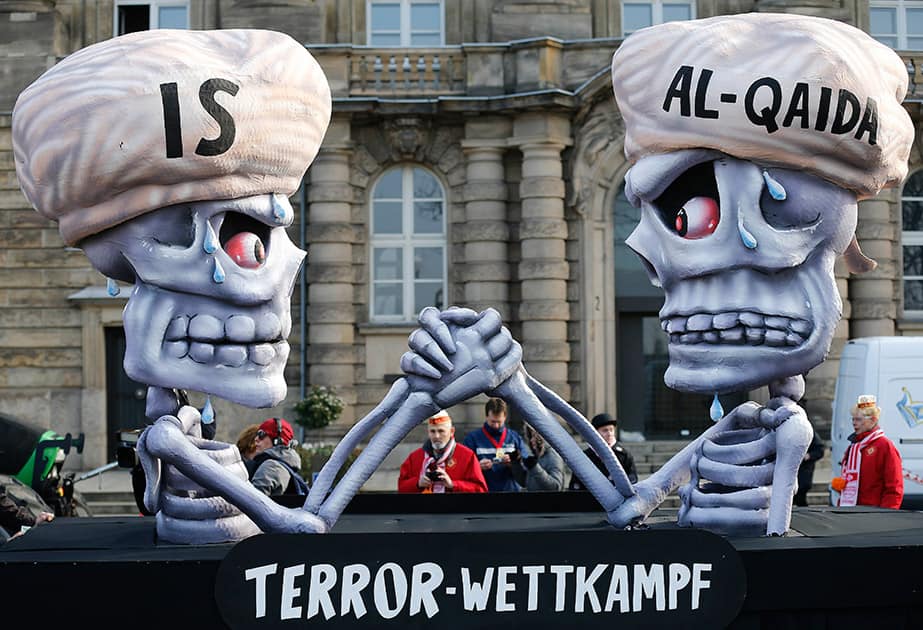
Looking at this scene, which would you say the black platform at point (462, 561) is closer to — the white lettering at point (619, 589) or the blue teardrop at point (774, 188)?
the white lettering at point (619, 589)

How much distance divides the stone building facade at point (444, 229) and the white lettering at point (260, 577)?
540 inches

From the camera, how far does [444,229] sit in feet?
61.3

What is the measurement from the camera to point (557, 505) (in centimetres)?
571

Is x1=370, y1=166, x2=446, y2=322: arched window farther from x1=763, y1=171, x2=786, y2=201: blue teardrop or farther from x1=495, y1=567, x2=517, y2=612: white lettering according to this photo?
x1=495, y1=567, x2=517, y2=612: white lettering

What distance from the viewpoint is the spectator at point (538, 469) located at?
8.10 metres

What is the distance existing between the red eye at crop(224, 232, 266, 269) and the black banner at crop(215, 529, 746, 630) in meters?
1.42

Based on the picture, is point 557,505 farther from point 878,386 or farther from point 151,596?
point 878,386

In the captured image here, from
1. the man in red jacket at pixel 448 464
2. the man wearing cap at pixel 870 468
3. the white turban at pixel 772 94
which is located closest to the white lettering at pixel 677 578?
the white turban at pixel 772 94

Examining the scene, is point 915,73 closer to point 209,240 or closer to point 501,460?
point 501,460

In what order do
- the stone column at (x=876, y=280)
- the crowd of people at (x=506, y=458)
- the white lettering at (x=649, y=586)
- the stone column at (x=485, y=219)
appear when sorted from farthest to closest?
the stone column at (x=876, y=280) → the stone column at (x=485, y=219) → the crowd of people at (x=506, y=458) → the white lettering at (x=649, y=586)

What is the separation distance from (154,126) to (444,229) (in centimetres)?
1407

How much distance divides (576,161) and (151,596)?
14.7 m

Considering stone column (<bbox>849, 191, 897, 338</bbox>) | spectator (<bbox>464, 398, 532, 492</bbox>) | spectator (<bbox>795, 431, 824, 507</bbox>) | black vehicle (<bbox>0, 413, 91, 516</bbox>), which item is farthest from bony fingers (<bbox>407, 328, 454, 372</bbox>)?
stone column (<bbox>849, 191, 897, 338</bbox>)

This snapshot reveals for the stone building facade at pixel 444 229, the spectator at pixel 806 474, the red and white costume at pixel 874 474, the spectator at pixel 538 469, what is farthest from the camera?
the stone building facade at pixel 444 229
